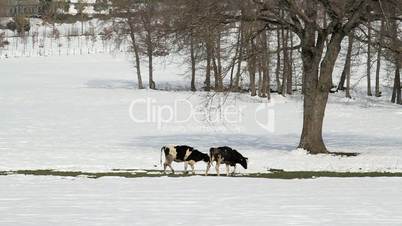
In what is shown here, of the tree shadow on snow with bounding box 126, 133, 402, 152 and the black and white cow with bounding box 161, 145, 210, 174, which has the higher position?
the black and white cow with bounding box 161, 145, 210, 174

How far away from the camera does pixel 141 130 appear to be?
37656 millimetres

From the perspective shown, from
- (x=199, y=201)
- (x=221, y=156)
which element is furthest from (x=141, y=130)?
(x=199, y=201)

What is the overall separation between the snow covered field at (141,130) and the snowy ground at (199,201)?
5192mm

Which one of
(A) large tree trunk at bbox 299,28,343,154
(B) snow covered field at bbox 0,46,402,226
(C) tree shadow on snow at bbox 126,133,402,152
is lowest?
(C) tree shadow on snow at bbox 126,133,402,152

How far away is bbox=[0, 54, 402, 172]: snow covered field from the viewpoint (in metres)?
23.8

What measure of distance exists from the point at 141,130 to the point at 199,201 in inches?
1002

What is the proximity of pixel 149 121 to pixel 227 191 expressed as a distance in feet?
95.3

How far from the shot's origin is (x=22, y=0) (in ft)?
541

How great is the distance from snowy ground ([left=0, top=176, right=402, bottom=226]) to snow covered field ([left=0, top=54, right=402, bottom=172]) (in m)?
5.19

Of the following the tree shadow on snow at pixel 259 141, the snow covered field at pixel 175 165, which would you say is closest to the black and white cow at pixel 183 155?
the snow covered field at pixel 175 165

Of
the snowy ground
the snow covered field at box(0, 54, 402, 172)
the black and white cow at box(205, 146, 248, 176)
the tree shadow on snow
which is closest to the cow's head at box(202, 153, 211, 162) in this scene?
the black and white cow at box(205, 146, 248, 176)

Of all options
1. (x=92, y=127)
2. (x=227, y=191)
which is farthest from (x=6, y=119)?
(x=227, y=191)

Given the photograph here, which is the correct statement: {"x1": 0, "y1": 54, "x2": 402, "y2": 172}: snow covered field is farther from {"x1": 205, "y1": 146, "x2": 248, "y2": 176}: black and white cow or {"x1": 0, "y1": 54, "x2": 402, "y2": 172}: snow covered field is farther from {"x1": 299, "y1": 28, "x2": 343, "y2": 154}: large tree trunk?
{"x1": 205, "y1": 146, "x2": 248, "y2": 176}: black and white cow

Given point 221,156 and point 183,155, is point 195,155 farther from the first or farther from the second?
point 221,156
